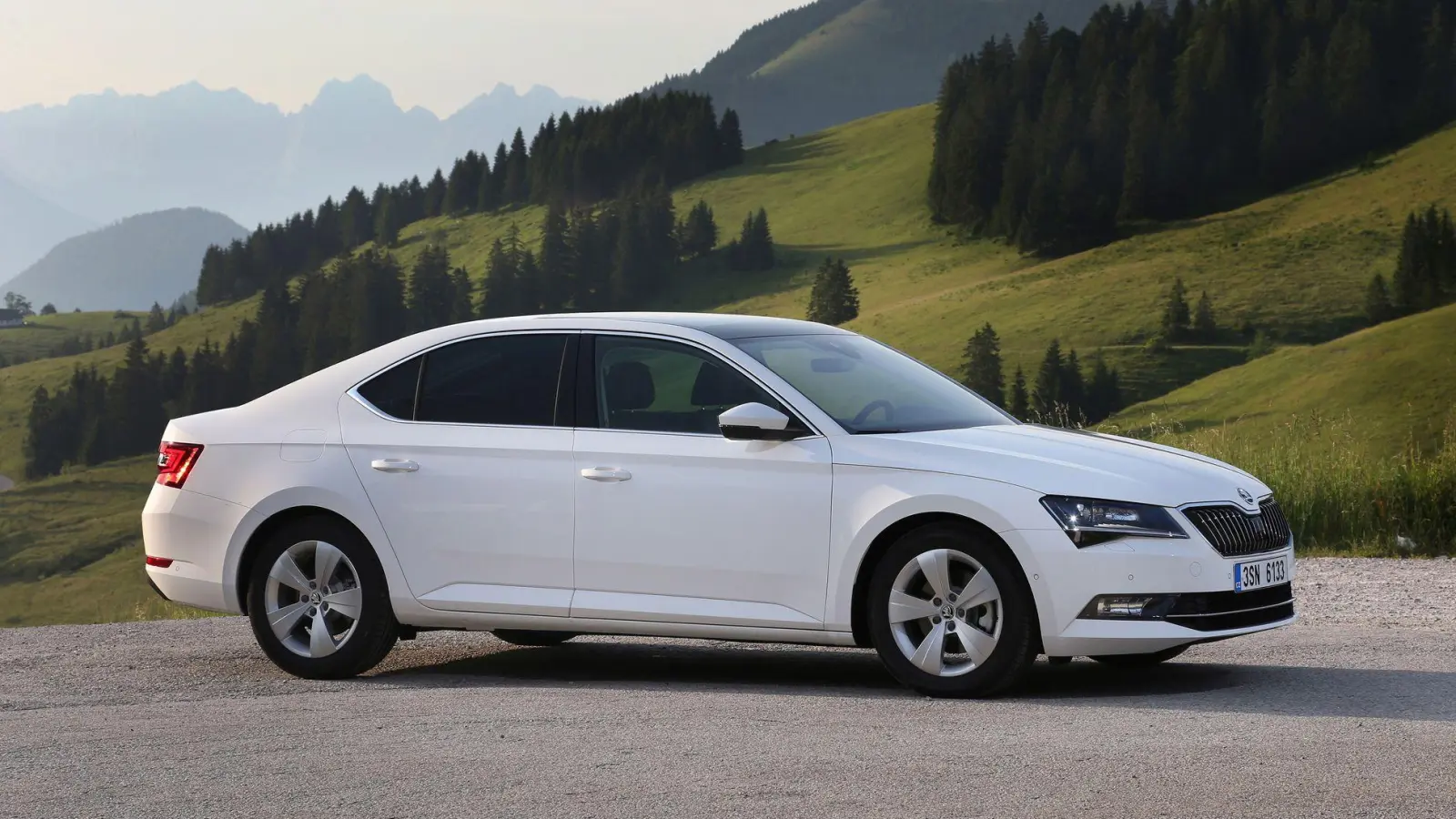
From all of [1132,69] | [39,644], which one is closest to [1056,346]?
[1132,69]

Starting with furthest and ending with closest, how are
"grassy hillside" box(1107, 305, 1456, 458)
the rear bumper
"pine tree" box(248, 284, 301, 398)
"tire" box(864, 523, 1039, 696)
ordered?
"pine tree" box(248, 284, 301, 398), "grassy hillside" box(1107, 305, 1456, 458), the rear bumper, "tire" box(864, 523, 1039, 696)

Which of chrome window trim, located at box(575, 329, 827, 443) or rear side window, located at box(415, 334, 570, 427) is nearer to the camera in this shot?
Result: chrome window trim, located at box(575, 329, 827, 443)

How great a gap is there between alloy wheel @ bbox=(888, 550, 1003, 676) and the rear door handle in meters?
2.39

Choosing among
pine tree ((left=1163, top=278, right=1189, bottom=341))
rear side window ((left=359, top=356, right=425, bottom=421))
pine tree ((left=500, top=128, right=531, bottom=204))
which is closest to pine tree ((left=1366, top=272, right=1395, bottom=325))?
pine tree ((left=1163, top=278, right=1189, bottom=341))

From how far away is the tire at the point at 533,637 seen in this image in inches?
343

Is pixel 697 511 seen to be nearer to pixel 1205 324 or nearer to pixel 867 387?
pixel 867 387

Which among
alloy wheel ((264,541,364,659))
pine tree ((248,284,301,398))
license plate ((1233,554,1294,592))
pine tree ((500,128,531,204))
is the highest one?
pine tree ((500,128,531,204))

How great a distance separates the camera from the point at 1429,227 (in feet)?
376

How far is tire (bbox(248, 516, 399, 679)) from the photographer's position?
775 cm

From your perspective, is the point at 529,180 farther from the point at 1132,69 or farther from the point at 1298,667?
the point at 1298,667

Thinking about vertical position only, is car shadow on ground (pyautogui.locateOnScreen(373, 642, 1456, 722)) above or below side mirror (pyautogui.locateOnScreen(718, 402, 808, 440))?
below

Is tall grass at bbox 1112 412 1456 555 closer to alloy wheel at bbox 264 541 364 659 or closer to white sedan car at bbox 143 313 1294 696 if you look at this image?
white sedan car at bbox 143 313 1294 696

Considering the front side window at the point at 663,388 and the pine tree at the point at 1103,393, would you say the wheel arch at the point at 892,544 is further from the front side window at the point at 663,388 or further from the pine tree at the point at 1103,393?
the pine tree at the point at 1103,393

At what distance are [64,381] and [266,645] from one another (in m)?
177
